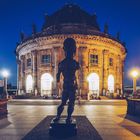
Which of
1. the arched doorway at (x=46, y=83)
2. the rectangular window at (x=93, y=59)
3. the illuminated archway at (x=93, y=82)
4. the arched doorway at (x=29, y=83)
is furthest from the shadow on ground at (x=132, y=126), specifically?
the arched doorway at (x=29, y=83)

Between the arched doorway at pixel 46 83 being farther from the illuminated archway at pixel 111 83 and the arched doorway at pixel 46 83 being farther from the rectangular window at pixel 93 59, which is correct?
the illuminated archway at pixel 111 83

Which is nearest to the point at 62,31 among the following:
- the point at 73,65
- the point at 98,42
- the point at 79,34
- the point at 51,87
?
the point at 79,34

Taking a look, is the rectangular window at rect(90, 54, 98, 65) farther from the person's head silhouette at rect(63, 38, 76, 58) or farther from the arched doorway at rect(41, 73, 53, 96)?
the person's head silhouette at rect(63, 38, 76, 58)

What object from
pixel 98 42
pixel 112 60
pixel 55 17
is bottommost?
pixel 112 60

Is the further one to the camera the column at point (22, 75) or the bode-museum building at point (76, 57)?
the column at point (22, 75)

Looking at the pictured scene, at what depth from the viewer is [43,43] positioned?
1646 inches

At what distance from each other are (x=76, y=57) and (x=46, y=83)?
277 inches

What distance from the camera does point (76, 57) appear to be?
132 feet

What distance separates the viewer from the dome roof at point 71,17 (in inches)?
1781

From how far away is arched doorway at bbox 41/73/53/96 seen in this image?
41781mm

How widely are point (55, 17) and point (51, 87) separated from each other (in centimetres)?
1481

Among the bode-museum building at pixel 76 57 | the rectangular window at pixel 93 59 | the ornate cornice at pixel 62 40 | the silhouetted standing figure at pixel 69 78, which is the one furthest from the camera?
the rectangular window at pixel 93 59

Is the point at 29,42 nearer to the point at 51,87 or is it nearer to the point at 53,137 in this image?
the point at 51,87

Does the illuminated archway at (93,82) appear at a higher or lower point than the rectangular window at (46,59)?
lower
